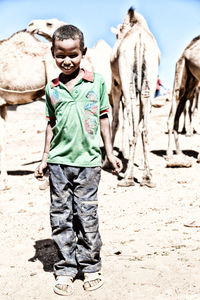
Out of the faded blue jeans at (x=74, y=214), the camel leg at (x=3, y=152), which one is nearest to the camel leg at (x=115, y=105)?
the camel leg at (x=3, y=152)

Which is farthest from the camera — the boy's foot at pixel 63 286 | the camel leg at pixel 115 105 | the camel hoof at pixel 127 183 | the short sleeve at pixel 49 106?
the camel leg at pixel 115 105

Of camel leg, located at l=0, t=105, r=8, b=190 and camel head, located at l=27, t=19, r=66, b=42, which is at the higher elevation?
camel head, located at l=27, t=19, r=66, b=42

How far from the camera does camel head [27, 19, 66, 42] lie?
8.25 meters

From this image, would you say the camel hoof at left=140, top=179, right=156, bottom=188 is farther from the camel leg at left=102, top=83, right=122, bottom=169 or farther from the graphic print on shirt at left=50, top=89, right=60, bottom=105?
the graphic print on shirt at left=50, top=89, right=60, bottom=105

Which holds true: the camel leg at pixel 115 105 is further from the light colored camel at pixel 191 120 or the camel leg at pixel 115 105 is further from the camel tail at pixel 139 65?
the light colored camel at pixel 191 120

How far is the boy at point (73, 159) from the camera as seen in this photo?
299cm

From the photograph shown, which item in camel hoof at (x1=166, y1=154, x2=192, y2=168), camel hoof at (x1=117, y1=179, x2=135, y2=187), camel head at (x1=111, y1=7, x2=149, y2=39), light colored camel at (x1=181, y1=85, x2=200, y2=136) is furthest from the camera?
light colored camel at (x1=181, y1=85, x2=200, y2=136)

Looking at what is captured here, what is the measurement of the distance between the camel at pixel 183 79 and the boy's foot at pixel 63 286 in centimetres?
587

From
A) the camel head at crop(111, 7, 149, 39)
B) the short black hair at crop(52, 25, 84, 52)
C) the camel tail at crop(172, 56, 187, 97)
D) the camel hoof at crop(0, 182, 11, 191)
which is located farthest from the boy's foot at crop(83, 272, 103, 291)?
the camel tail at crop(172, 56, 187, 97)

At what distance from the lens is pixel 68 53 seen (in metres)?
2.96

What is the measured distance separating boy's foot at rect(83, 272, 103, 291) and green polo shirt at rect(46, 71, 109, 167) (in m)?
0.87

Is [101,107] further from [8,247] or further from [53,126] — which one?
[8,247]

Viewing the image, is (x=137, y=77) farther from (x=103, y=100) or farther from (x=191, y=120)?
(x=191, y=120)

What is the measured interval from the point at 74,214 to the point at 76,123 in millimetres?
727
